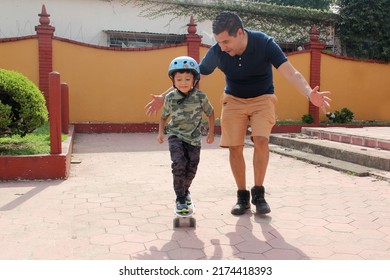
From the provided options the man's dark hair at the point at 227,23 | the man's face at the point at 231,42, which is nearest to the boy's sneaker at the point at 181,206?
the man's face at the point at 231,42

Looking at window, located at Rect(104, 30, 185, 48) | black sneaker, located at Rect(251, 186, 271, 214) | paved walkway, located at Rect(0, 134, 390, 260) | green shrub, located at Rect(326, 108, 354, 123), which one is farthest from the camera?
window, located at Rect(104, 30, 185, 48)

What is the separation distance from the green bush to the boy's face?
2.76 meters

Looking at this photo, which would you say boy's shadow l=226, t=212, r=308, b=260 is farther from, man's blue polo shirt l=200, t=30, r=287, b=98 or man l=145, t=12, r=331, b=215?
man's blue polo shirt l=200, t=30, r=287, b=98

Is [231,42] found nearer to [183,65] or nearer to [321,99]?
[183,65]

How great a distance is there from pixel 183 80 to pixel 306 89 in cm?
96

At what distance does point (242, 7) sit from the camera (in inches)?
571

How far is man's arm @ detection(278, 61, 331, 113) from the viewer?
2893 millimetres

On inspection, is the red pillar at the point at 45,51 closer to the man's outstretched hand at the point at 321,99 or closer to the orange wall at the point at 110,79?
the orange wall at the point at 110,79

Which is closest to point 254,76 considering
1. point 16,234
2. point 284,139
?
point 16,234

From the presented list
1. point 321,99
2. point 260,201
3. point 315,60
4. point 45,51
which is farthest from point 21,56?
point 321,99

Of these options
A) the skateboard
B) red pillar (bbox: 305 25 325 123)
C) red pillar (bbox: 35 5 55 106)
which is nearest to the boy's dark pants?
the skateboard

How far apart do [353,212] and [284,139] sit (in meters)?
4.46

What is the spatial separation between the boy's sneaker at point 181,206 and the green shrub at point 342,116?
9.70 m

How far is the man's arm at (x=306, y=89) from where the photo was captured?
2893mm
